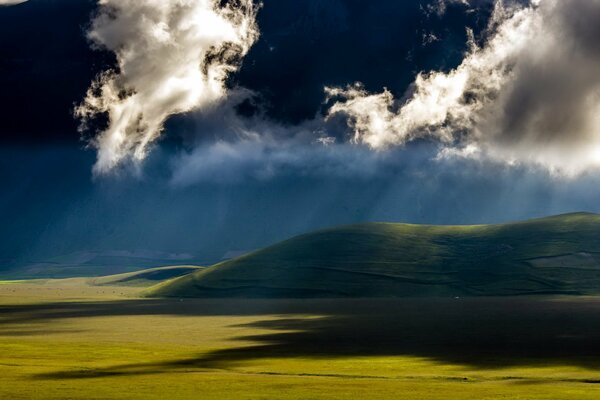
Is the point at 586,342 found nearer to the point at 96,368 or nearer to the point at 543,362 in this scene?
the point at 543,362

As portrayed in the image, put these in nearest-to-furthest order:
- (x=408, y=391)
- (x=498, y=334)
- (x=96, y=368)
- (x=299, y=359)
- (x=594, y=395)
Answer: (x=594, y=395)
(x=408, y=391)
(x=96, y=368)
(x=299, y=359)
(x=498, y=334)

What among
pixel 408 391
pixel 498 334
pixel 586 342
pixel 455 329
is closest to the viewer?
pixel 408 391

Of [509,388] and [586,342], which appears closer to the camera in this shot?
[509,388]

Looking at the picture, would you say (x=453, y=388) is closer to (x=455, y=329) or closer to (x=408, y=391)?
(x=408, y=391)

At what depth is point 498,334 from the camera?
180 m

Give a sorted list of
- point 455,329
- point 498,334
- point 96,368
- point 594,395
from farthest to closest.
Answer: point 455,329 → point 498,334 → point 96,368 → point 594,395

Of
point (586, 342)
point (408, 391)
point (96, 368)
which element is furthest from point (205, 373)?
point (586, 342)

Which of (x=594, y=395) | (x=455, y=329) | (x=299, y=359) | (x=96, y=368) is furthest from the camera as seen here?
(x=455, y=329)

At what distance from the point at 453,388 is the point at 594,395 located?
15.4m

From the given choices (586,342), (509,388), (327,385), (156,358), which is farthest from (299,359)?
(586,342)

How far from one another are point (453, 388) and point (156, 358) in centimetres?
5649

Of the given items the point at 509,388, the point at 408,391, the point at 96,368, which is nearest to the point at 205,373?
the point at 96,368

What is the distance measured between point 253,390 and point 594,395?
119 feet

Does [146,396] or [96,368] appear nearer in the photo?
[146,396]
